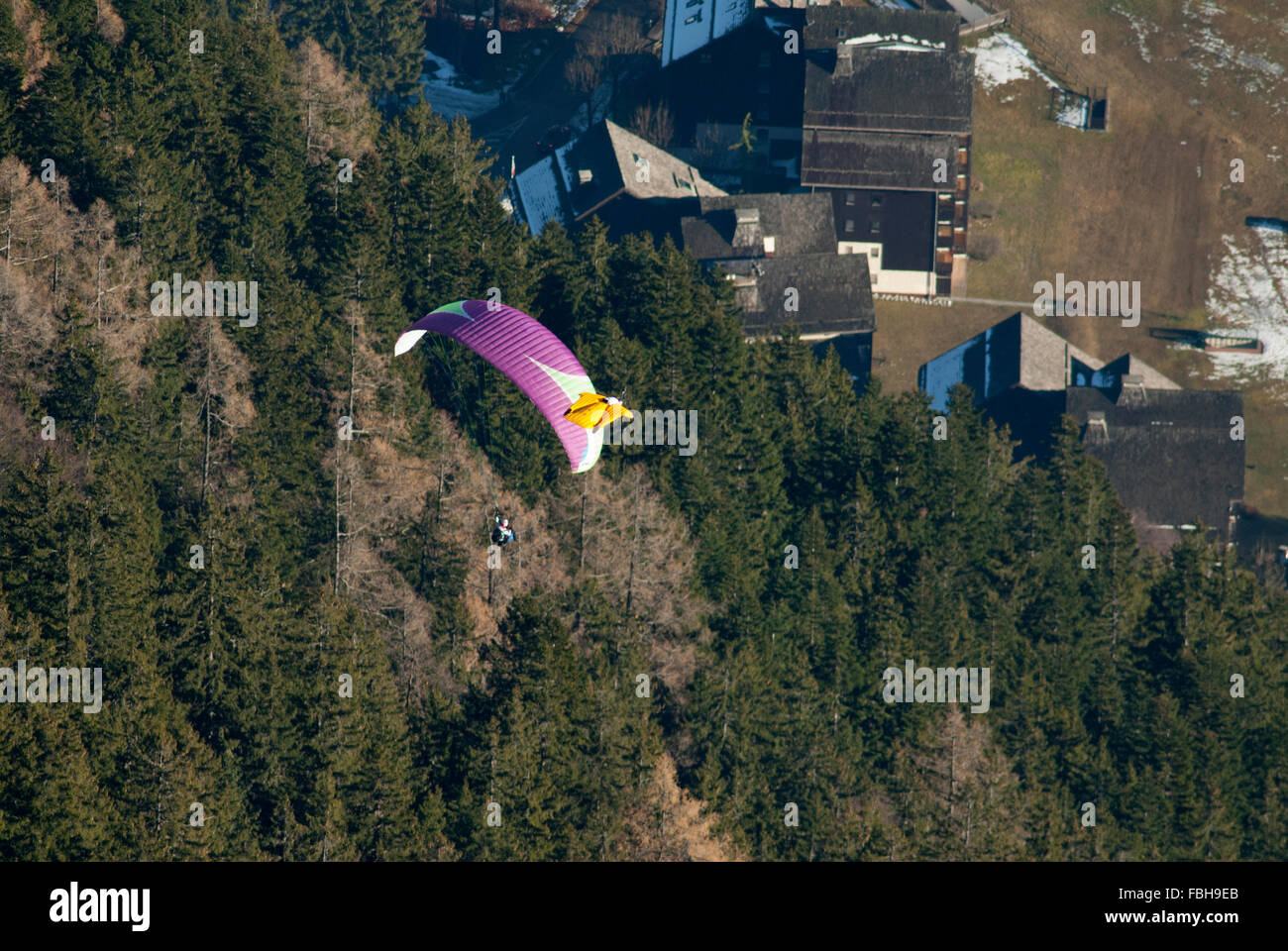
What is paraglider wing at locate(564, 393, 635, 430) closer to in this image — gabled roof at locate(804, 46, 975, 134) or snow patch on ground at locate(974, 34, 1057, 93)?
gabled roof at locate(804, 46, 975, 134)

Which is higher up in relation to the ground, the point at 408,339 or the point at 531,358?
the point at 408,339

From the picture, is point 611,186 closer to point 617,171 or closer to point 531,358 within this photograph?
point 617,171

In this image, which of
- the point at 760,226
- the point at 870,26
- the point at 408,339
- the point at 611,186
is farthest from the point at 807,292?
the point at 408,339

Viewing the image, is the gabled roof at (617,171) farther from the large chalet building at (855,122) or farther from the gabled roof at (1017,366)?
the gabled roof at (1017,366)

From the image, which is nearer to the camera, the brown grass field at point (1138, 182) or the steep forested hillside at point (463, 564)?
the steep forested hillside at point (463, 564)

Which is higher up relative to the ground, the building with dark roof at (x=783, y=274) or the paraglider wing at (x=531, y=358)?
the building with dark roof at (x=783, y=274)

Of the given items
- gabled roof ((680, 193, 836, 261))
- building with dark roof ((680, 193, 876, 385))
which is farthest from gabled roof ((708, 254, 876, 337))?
gabled roof ((680, 193, 836, 261))

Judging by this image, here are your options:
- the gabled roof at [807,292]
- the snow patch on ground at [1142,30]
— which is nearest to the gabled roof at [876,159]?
the gabled roof at [807,292]
